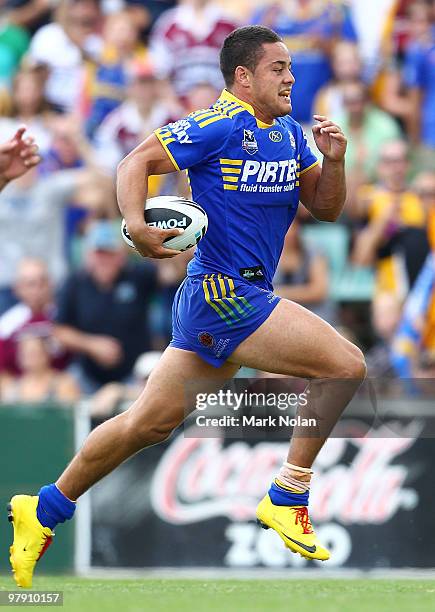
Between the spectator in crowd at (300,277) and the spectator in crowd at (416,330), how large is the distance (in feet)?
2.30

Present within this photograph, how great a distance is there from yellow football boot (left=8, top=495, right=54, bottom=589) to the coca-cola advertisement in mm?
2654

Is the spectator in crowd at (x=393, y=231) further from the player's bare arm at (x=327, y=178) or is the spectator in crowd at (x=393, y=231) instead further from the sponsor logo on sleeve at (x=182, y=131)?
the sponsor logo on sleeve at (x=182, y=131)

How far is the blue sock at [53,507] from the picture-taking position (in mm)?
6820

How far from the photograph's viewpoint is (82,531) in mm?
9539

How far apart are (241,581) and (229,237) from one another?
2.56 m

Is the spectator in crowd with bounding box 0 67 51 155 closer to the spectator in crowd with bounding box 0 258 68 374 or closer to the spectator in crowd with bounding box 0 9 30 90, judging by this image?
the spectator in crowd with bounding box 0 9 30 90

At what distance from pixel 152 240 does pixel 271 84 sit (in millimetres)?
1017

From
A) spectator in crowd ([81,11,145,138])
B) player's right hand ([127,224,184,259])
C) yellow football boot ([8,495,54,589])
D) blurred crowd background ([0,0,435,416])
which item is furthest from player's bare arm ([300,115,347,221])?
spectator in crowd ([81,11,145,138])

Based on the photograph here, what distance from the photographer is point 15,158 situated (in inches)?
273

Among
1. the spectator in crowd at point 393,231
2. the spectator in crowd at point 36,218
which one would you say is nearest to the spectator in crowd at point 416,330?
the spectator in crowd at point 393,231

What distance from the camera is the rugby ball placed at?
20.4 feet

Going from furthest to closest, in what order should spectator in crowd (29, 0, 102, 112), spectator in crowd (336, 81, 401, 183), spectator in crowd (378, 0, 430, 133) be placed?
spectator in crowd (29, 0, 102, 112)
spectator in crowd (378, 0, 430, 133)
spectator in crowd (336, 81, 401, 183)

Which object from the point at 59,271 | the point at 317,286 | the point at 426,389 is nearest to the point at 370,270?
the point at 317,286

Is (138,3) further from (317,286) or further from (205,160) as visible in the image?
(205,160)
